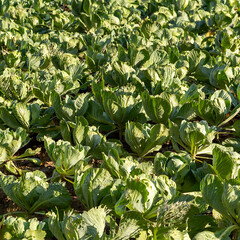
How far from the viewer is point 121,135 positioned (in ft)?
6.98

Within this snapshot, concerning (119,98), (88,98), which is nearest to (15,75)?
(88,98)

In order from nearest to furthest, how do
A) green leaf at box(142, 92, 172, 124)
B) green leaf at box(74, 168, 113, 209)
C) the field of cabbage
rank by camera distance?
1. the field of cabbage
2. green leaf at box(74, 168, 113, 209)
3. green leaf at box(142, 92, 172, 124)

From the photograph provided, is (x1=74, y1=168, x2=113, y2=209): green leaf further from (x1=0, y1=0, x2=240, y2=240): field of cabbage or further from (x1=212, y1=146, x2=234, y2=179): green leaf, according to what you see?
(x1=212, y1=146, x2=234, y2=179): green leaf

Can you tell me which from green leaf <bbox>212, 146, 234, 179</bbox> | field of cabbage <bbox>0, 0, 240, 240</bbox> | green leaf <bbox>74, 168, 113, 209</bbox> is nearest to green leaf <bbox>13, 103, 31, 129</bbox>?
field of cabbage <bbox>0, 0, 240, 240</bbox>

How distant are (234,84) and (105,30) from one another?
1645 mm

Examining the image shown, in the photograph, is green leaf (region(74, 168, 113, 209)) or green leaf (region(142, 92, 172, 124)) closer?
green leaf (region(74, 168, 113, 209))

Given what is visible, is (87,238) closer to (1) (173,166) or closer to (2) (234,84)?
(1) (173,166)

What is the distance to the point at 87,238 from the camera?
3.89 feet

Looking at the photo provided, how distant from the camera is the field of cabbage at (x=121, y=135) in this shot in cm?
128

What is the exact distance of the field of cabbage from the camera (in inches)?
50.5

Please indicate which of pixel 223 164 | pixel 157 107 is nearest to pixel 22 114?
pixel 157 107

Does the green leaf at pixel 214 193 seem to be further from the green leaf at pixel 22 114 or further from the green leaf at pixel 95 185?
the green leaf at pixel 22 114

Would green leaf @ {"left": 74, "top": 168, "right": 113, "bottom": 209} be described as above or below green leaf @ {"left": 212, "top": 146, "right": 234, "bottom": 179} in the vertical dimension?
below

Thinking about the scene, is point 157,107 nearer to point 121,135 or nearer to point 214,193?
point 121,135
